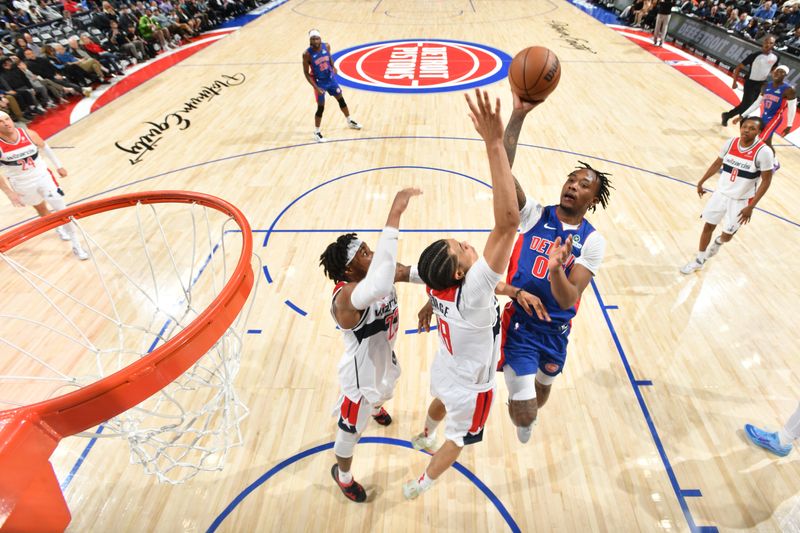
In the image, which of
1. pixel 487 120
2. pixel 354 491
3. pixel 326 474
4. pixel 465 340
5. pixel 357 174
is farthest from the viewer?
pixel 357 174

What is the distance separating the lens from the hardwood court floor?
2.92 metres

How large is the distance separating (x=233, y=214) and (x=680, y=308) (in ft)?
13.9

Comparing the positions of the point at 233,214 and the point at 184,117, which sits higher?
the point at 233,214

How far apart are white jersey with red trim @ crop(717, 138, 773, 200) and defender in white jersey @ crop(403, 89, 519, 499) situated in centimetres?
346

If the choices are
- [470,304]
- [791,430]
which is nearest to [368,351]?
[470,304]

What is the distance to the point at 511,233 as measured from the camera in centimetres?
181

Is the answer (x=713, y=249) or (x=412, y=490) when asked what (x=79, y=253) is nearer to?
(x=412, y=490)

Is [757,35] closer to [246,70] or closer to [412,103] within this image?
[412,103]

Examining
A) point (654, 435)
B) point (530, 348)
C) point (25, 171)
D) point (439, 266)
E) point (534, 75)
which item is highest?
point (534, 75)

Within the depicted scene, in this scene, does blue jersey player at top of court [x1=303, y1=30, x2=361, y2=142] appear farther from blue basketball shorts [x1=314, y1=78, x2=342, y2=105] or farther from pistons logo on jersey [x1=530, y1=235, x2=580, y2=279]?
pistons logo on jersey [x1=530, y1=235, x2=580, y2=279]

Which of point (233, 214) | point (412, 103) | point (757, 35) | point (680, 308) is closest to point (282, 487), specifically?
point (233, 214)

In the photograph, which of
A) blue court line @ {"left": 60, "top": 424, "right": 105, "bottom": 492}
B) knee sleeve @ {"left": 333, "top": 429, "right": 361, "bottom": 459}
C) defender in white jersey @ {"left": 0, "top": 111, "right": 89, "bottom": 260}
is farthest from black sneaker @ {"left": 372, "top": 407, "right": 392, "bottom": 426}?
defender in white jersey @ {"left": 0, "top": 111, "right": 89, "bottom": 260}

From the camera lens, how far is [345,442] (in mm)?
2611

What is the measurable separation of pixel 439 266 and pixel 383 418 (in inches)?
69.8
